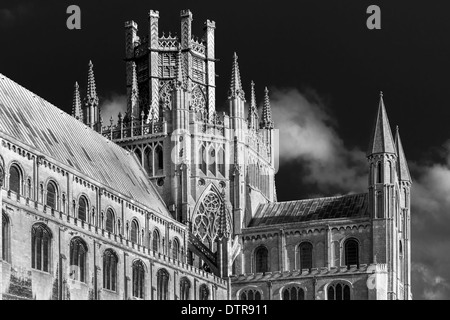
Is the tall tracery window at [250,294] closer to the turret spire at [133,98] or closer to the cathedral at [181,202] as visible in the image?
the cathedral at [181,202]

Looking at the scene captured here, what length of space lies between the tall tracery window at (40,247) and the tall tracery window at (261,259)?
1596 inches

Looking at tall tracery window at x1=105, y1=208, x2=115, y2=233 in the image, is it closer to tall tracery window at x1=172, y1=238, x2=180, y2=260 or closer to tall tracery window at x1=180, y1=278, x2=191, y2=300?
tall tracery window at x1=180, y1=278, x2=191, y2=300

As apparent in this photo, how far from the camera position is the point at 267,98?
146m

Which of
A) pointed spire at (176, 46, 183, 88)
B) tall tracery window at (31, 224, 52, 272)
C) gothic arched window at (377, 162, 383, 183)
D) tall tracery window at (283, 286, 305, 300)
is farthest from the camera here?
pointed spire at (176, 46, 183, 88)

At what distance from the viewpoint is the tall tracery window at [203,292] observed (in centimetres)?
11819

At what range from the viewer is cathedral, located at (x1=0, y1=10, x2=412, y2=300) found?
9750 cm

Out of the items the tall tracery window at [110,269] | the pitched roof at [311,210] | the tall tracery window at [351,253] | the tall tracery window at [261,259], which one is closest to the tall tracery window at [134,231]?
the tall tracery window at [110,269]

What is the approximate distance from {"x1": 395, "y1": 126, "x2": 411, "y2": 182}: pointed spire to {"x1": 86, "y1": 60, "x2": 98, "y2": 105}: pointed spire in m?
34.8

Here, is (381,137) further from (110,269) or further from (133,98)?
(110,269)

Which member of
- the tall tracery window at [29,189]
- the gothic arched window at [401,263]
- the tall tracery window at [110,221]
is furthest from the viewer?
the gothic arched window at [401,263]

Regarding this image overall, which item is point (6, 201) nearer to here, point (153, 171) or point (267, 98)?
point (153, 171)

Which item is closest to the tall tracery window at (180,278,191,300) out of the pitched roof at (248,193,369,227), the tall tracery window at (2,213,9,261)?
the pitched roof at (248,193,369,227)

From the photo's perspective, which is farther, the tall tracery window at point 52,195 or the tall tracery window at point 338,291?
the tall tracery window at point 338,291
